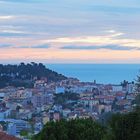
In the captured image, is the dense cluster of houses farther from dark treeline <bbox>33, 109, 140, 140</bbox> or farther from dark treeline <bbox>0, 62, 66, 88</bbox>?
dark treeline <bbox>33, 109, 140, 140</bbox>

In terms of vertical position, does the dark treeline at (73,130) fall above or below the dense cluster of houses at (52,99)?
above

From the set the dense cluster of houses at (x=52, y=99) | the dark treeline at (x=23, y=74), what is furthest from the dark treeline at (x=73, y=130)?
the dark treeline at (x=23, y=74)

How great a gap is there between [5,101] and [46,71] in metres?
16.9

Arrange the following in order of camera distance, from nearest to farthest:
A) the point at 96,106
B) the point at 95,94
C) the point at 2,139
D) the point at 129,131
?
the point at 129,131
the point at 2,139
the point at 96,106
the point at 95,94

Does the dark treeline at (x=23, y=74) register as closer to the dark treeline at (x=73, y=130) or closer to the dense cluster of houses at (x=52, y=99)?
the dense cluster of houses at (x=52, y=99)

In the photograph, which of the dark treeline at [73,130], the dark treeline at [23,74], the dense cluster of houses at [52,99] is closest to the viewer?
the dark treeline at [73,130]

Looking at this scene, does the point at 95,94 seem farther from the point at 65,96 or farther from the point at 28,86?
the point at 28,86

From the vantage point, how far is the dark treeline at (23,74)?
75.2m

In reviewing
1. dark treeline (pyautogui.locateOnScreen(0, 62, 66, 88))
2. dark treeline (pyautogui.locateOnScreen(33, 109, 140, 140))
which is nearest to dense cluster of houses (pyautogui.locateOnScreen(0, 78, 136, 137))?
dark treeline (pyautogui.locateOnScreen(0, 62, 66, 88))

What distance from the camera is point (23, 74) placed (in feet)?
247

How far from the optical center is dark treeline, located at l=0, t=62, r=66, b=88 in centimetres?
7519

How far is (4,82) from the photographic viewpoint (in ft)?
247

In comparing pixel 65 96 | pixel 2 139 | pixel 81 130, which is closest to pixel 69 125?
pixel 81 130

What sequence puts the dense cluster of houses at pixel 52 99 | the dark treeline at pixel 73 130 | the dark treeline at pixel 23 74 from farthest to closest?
the dark treeline at pixel 23 74 < the dense cluster of houses at pixel 52 99 < the dark treeline at pixel 73 130
